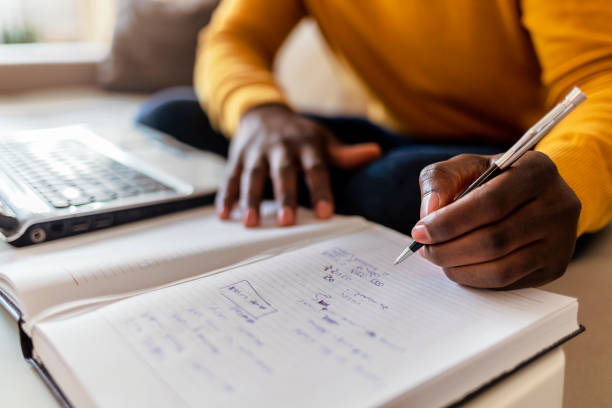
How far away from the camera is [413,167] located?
571 millimetres

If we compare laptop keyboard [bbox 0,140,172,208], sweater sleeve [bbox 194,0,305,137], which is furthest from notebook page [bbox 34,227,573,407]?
sweater sleeve [bbox 194,0,305,137]

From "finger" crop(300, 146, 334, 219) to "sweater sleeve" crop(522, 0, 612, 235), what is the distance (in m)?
0.23

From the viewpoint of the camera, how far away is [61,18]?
11.2ft

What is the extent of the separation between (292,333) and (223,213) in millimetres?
278

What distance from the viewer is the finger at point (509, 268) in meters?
0.36

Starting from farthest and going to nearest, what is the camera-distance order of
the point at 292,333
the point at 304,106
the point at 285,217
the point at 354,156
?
the point at 304,106 → the point at 354,156 → the point at 285,217 → the point at 292,333

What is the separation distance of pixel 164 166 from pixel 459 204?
46 cm

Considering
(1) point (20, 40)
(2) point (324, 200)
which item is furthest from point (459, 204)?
(1) point (20, 40)

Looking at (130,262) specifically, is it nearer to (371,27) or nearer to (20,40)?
(371,27)

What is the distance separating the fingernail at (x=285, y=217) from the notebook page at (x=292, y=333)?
0.40ft

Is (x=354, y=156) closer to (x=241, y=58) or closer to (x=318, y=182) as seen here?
(x=318, y=182)

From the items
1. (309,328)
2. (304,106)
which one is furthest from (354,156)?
(304,106)

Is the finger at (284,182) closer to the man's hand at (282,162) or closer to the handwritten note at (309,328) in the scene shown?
the man's hand at (282,162)

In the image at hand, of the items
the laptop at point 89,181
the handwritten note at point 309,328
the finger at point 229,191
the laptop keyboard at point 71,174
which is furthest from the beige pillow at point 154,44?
the handwritten note at point 309,328
